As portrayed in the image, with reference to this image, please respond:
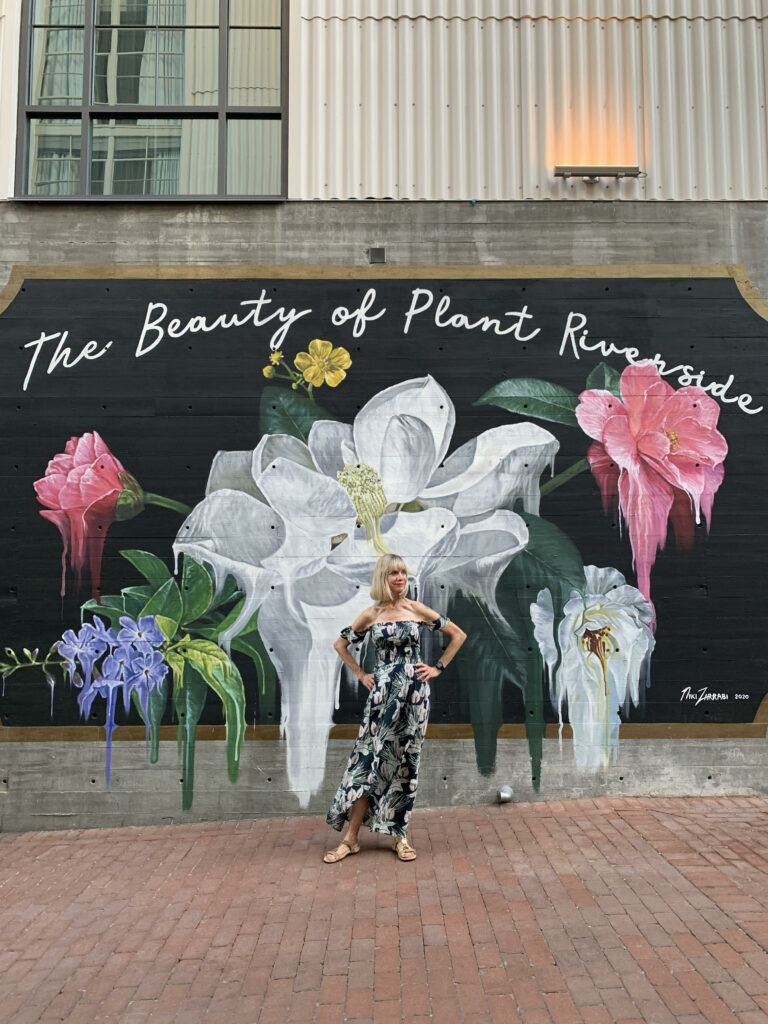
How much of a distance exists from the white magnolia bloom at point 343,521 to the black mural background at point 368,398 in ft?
0.46

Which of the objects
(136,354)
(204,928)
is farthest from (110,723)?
(136,354)

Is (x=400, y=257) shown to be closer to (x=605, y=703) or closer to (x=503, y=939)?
(x=605, y=703)

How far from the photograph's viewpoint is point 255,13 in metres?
7.16

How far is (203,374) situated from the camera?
6.68 m

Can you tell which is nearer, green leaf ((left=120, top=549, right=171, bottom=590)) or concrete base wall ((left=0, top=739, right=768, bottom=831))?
concrete base wall ((left=0, top=739, right=768, bottom=831))

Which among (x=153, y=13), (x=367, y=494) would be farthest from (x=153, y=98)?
(x=367, y=494)

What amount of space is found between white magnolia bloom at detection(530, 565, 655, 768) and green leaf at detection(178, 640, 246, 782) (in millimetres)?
2268

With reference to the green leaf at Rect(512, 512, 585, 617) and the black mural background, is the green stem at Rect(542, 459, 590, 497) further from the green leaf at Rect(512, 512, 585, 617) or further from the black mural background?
the green leaf at Rect(512, 512, 585, 617)

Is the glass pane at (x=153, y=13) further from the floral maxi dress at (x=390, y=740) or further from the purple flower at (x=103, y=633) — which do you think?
the floral maxi dress at (x=390, y=740)

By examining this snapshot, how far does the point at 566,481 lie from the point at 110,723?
12.7 ft

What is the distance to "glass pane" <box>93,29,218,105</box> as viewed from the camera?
7.13m

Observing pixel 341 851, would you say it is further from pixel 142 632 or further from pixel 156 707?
pixel 142 632
